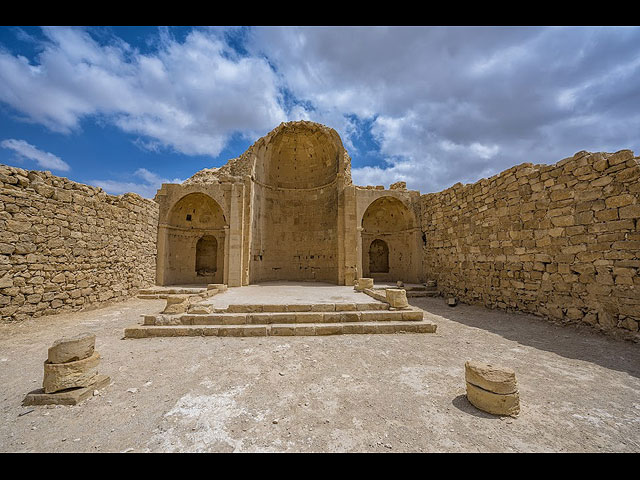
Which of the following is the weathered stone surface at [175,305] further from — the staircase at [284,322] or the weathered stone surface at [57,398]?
the weathered stone surface at [57,398]

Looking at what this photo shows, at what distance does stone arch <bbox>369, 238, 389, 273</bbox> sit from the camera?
642 inches

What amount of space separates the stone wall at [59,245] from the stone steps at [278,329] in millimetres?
3648

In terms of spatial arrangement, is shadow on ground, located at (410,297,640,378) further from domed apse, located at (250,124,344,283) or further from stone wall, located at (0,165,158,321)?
stone wall, located at (0,165,158,321)

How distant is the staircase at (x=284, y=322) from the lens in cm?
546

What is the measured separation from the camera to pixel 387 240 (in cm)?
1572

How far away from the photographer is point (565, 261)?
232 inches

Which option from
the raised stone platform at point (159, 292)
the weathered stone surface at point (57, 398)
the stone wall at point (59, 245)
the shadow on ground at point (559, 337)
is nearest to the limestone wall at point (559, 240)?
the shadow on ground at point (559, 337)

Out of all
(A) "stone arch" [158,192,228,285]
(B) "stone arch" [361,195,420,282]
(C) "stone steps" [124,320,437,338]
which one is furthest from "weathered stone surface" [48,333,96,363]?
(B) "stone arch" [361,195,420,282]

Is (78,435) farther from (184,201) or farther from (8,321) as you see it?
(184,201)

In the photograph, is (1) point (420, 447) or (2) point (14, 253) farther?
(2) point (14, 253)

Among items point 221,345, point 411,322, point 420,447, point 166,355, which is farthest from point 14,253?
point 411,322

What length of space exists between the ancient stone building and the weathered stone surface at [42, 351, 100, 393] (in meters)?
9.35

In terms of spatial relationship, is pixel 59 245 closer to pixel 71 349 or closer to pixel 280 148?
pixel 71 349
